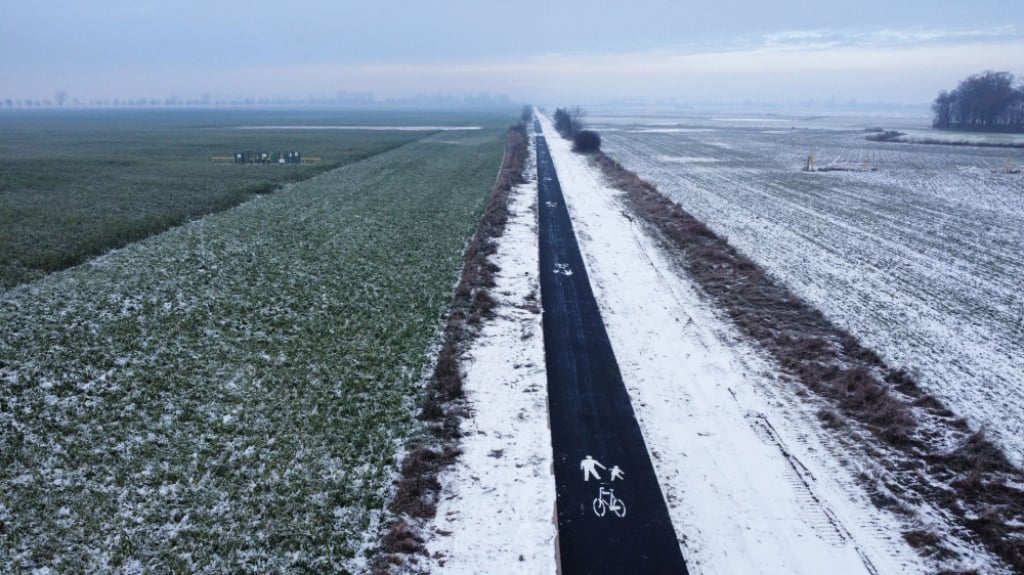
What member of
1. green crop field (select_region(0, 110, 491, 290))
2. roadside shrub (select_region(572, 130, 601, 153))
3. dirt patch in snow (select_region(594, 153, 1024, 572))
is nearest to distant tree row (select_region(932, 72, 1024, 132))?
roadside shrub (select_region(572, 130, 601, 153))

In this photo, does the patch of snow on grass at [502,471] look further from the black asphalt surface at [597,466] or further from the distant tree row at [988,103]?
the distant tree row at [988,103]

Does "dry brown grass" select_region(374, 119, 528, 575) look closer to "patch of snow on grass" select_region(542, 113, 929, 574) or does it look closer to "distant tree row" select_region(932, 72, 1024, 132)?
"patch of snow on grass" select_region(542, 113, 929, 574)

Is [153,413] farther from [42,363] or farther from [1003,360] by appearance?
[1003,360]

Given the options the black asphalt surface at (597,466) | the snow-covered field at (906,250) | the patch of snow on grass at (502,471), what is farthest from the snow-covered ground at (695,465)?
the snow-covered field at (906,250)

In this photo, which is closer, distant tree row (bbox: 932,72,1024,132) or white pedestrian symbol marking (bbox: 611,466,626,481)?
white pedestrian symbol marking (bbox: 611,466,626,481)

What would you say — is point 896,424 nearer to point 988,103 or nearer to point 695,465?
point 695,465

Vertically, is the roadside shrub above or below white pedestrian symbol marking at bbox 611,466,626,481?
above
